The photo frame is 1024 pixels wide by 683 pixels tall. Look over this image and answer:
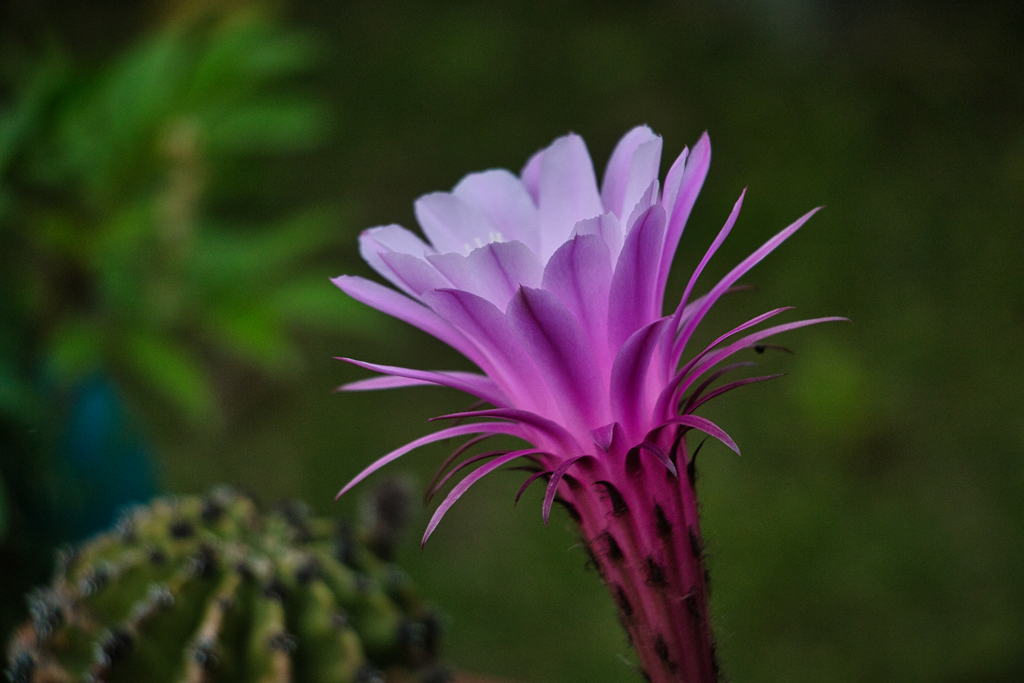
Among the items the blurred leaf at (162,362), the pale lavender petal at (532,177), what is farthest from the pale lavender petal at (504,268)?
the blurred leaf at (162,362)

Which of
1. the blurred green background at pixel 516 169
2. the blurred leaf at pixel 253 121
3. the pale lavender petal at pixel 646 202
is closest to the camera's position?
the pale lavender petal at pixel 646 202

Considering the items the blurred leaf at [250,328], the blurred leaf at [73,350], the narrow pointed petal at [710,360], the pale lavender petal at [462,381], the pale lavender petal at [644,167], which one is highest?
the blurred leaf at [250,328]

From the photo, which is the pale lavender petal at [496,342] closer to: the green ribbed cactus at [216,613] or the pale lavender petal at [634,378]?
the pale lavender petal at [634,378]

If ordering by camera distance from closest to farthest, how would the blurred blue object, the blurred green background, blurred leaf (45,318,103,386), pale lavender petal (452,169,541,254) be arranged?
pale lavender petal (452,169,541,254), the blurred blue object, blurred leaf (45,318,103,386), the blurred green background

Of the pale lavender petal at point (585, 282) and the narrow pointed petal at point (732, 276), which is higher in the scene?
the narrow pointed petal at point (732, 276)

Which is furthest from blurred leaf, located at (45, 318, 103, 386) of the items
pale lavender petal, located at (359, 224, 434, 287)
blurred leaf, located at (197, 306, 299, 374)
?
pale lavender petal, located at (359, 224, 434, 287)

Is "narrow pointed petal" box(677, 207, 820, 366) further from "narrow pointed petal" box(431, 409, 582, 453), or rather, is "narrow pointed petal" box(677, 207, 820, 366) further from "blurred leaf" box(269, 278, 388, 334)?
"blurred leaf" box(269, 278, 388, 334)

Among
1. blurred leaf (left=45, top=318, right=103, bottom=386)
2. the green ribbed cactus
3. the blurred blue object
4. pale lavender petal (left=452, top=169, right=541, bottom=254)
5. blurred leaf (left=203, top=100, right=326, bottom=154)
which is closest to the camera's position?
pale lavender petal (left=452, top=169, right=541, bottom=254)
